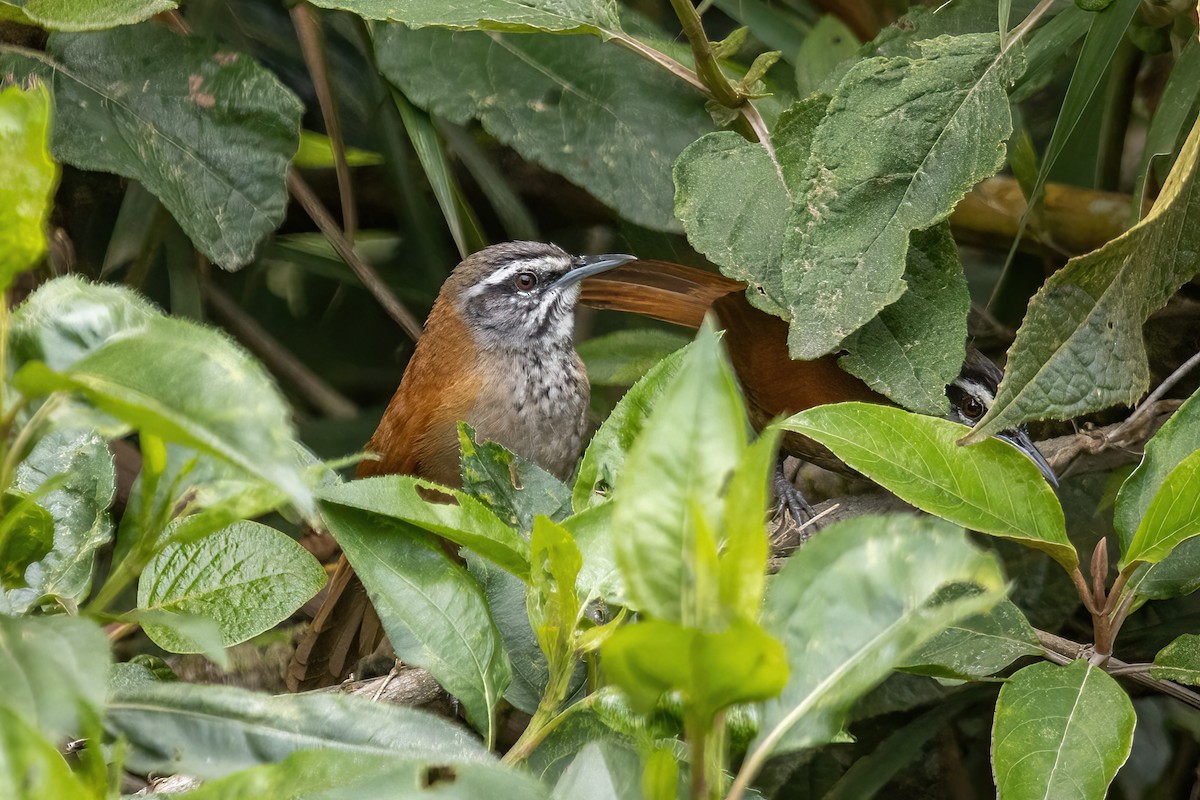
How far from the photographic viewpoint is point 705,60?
2.37 metres

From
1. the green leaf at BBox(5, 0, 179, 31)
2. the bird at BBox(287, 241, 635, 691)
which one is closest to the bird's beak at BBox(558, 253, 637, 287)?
the bird at BBox(287, 241, 635, 691)

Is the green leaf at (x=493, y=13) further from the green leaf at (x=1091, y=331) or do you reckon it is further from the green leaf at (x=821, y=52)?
the green leaf at (x=1091, y=331)

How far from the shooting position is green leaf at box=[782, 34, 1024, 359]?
1939mm

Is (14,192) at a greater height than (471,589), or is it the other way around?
(14,192)

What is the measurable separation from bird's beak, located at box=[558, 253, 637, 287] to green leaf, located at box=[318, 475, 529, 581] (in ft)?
6.60

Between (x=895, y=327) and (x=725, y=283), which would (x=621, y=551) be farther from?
(x=725, y=283)

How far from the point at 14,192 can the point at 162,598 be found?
720 millimetres

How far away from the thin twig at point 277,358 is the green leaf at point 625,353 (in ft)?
2.94

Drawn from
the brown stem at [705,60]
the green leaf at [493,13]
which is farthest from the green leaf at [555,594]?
the brown stem at [705,60]

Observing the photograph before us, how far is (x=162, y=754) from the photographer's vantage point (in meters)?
1.10

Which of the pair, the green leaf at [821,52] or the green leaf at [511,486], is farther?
the green leaf at [821,52]

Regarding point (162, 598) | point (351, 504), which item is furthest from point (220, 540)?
point (351, 504)

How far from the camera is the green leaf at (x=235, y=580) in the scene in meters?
1.49

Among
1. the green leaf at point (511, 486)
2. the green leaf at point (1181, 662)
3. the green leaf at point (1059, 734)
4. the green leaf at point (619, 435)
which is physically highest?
the green leaf at point (619, 435)
